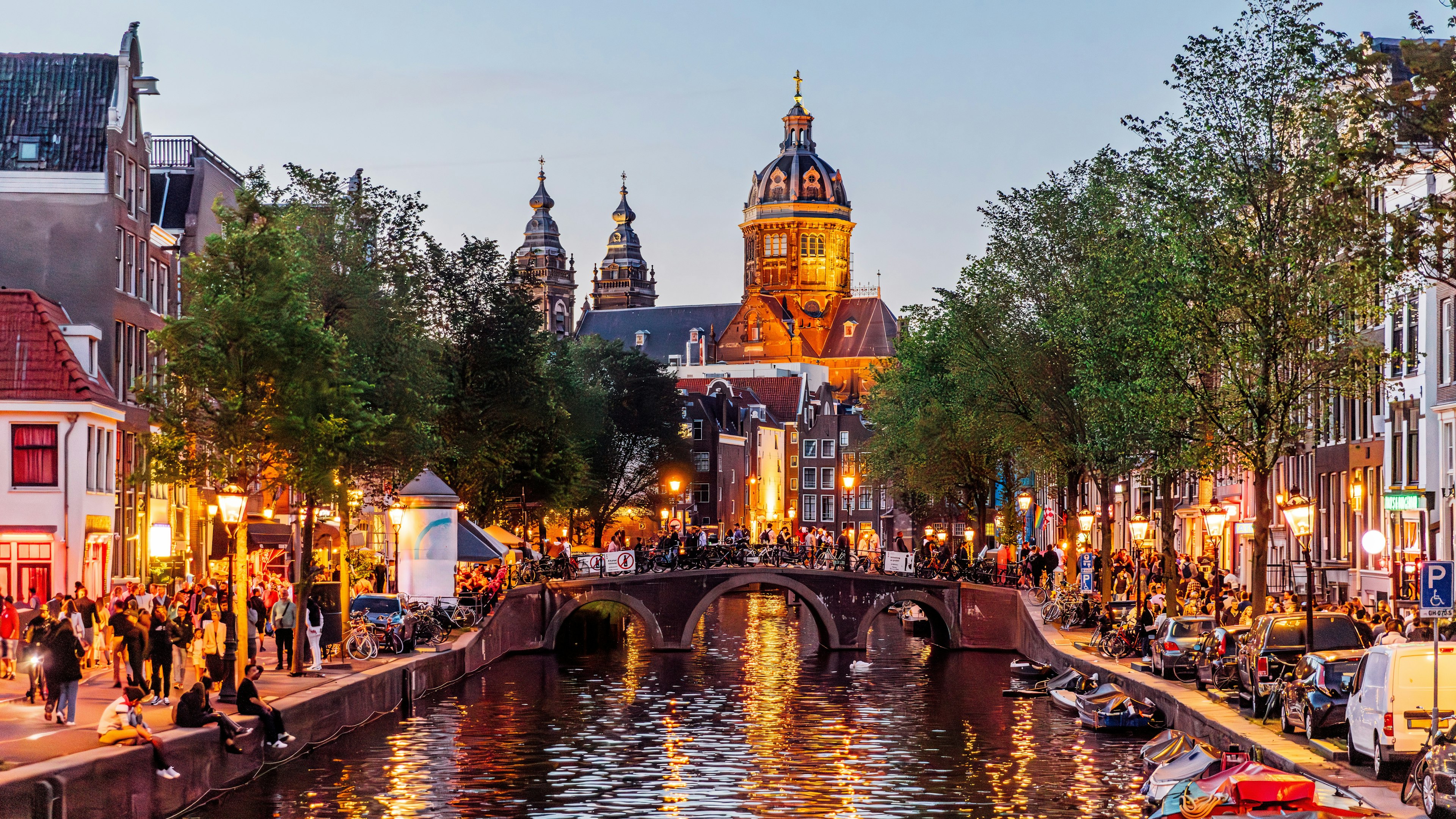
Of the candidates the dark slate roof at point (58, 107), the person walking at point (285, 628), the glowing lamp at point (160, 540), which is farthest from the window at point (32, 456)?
the dark slate roof at point (58, 107)

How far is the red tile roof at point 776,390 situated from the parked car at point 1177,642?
5425 inches

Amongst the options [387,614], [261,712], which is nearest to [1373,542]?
[261,712]

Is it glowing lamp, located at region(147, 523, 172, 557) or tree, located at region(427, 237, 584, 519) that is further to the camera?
tree, located at region(427, 237, 584, 519)

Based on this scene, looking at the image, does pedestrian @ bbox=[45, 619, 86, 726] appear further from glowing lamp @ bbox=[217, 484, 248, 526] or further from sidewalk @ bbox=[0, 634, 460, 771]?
glowing lamp @ bbox=[217, 484, 248, 526]

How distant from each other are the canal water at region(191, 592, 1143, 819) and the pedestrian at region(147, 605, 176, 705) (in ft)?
9.50

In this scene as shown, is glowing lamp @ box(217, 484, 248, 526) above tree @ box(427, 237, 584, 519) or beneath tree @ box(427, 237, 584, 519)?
beneath

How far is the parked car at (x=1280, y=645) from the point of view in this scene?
35.6 m

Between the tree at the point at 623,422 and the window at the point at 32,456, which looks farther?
the tree at the point at 623,422

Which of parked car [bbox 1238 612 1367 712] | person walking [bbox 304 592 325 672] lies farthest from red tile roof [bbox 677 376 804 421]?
parked car [bbox 1238 612 1367 712]

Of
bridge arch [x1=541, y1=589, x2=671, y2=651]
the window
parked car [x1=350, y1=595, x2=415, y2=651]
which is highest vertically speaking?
the window

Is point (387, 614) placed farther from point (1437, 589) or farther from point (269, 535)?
point (1437, 589)

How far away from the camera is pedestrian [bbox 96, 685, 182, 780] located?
28.4 m

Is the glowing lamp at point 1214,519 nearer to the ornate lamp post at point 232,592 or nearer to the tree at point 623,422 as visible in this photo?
the ornate lamp post at point 232,592

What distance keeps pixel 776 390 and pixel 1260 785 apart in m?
166
